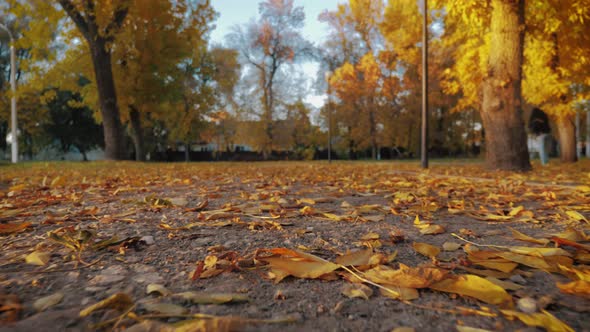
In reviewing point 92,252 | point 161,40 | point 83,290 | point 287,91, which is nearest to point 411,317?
point 83,290

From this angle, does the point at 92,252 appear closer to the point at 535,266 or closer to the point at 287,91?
the point at 535,266

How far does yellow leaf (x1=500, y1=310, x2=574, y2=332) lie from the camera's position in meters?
0.90

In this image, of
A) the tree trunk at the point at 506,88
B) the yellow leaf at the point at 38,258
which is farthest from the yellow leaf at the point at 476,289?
the tree trunk at the point at 506,88

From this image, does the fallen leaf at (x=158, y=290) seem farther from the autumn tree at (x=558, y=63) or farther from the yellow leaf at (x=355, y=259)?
the autumn tree at (x=558, y=63)

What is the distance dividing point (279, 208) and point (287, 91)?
94.9 ft

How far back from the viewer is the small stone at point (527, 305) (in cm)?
102

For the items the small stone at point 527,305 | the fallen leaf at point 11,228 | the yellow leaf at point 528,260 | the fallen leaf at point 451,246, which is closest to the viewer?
the small stone at point 527,305

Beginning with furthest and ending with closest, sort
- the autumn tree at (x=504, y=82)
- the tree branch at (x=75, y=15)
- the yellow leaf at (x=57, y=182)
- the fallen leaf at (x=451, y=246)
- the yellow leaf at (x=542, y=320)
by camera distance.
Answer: the tree branch at (x=75, y=15) < the autumn tree at (x=504, y=82) < the yellow leaf at (x=57, y=182) < the fallen leaf at (x=451, y=246) < the yellow leaf at (x=542, y=320)

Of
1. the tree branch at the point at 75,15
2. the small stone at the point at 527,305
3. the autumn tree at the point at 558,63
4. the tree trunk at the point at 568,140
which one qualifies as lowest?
the small stone at the point at 527,305

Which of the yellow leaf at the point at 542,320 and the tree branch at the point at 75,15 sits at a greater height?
the tree branch at the point at 75,15

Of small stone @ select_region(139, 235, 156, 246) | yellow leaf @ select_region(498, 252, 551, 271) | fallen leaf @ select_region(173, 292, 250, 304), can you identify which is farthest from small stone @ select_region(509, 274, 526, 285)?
small stone @ select_region(139, 235, 156, 246)

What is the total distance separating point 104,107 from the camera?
45.1 ft

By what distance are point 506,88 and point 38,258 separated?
26.5ft

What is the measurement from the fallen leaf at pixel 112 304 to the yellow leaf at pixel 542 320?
1.00m
